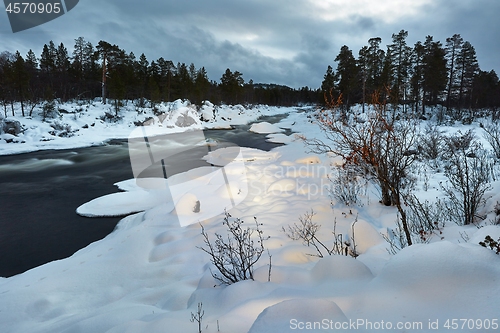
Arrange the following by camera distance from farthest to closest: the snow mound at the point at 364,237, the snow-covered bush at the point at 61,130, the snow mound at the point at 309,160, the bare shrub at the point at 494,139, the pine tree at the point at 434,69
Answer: the pine tree at the point at 434,69 < the snow-covered bush at the point at 61,130 < the snow mound at the point at 309,160 < the bare shrub at the point at 494,139 < the snow mound at the point at 364,237

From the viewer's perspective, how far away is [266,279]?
348 centimetres

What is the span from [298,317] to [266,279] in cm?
141

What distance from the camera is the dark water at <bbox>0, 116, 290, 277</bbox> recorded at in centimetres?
658

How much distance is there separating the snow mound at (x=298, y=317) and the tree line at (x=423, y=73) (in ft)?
102

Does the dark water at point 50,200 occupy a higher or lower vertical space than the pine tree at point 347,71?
lower

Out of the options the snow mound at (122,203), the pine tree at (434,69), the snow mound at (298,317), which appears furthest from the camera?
the pine tree at (434,69)

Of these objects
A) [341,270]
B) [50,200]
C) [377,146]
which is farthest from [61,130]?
[341,270]

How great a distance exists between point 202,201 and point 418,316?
22.0 ft

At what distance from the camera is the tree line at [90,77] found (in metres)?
28.1

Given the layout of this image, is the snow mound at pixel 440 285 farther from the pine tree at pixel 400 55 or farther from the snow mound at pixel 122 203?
the pine tree at pixel 400 55

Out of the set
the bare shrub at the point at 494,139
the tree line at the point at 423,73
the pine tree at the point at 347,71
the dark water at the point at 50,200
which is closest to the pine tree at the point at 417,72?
the tree line at the point at 423,73

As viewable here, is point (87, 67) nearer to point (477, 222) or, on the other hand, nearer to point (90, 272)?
point (90, 272)

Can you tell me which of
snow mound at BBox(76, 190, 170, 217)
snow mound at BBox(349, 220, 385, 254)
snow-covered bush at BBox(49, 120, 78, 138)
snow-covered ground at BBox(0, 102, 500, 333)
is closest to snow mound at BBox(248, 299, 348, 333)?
snow-covered ground at BBox(0, 102, 500, 333)

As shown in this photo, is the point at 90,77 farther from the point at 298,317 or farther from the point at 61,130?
the point at 298,317
